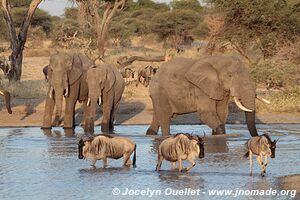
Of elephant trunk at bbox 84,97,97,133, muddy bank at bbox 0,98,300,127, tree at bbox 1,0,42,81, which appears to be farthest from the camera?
tree at bbox 1,0,42,81

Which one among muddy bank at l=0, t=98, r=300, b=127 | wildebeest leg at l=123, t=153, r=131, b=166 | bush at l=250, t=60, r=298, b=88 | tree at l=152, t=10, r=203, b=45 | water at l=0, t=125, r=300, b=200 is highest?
tree at l=152, t=10, r=203, b=45

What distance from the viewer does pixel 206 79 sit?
15.7 m

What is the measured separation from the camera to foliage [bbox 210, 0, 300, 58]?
2866 centimetres

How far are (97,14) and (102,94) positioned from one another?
17.4 m

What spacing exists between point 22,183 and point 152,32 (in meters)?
40.6

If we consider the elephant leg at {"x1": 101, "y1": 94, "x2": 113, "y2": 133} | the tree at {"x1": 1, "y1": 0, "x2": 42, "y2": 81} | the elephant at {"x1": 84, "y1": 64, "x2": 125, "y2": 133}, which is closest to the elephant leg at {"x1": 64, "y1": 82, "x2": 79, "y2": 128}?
the elephant at {"x1": 84, "y1": 64, "x2": 125, "y2": 133}

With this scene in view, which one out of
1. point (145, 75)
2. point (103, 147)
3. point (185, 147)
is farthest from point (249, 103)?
point (145, 75)

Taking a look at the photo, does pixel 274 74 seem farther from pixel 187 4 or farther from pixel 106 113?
pixel 187 4

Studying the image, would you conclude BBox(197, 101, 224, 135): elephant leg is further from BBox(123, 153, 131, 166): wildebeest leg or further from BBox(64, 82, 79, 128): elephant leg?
BBox(123, 153, 131, 166): wildebeest leg

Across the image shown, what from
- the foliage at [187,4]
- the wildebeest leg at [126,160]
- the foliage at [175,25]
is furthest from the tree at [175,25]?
the wildebeest leg at [126,160]

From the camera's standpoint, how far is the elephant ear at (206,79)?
15.6 m

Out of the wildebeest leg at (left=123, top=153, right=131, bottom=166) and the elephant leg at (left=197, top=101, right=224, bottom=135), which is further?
the elephant leg at (left=197, top=101, right=224, bottom=135)

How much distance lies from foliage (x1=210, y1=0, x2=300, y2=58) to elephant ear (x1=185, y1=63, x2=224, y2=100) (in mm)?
12657

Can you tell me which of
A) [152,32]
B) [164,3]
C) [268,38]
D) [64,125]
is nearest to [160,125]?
[64,125]
